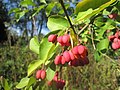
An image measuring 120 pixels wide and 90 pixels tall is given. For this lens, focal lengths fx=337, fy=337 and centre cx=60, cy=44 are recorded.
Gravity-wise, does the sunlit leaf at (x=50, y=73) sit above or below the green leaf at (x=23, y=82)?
above

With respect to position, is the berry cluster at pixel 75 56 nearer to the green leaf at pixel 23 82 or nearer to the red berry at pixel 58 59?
the red berry at pixel 58 59

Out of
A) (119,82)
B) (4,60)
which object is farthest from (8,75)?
(119,82)

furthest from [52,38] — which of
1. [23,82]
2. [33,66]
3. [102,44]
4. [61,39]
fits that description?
[102,44]

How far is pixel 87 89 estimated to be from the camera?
19.0ft

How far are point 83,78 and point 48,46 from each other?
16.8 ft

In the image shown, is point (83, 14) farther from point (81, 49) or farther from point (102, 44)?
point (102, 44)

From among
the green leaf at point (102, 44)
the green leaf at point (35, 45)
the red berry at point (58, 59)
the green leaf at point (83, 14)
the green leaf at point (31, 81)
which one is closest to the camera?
the green leaf at point (83, 14)

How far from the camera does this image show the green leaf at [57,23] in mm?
1055

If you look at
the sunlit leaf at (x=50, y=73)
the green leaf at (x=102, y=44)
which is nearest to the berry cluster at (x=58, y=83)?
the sunlit leaf at (x=50, y=73)

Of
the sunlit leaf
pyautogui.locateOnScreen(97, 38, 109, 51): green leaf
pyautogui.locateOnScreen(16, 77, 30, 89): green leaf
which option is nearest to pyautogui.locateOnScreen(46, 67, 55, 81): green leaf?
the sunlit leaf

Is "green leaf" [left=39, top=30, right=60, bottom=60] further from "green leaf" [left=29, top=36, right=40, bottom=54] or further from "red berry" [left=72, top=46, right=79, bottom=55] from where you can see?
"green leaf" [left=29, top=36, right=40, bottom=54]

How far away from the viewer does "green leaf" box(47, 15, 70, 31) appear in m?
1.05

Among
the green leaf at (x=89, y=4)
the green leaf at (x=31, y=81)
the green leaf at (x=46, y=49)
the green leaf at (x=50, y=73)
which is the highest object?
the green leaf at (x=89, y=4)

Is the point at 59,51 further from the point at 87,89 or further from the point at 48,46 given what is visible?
the point at 87,89
